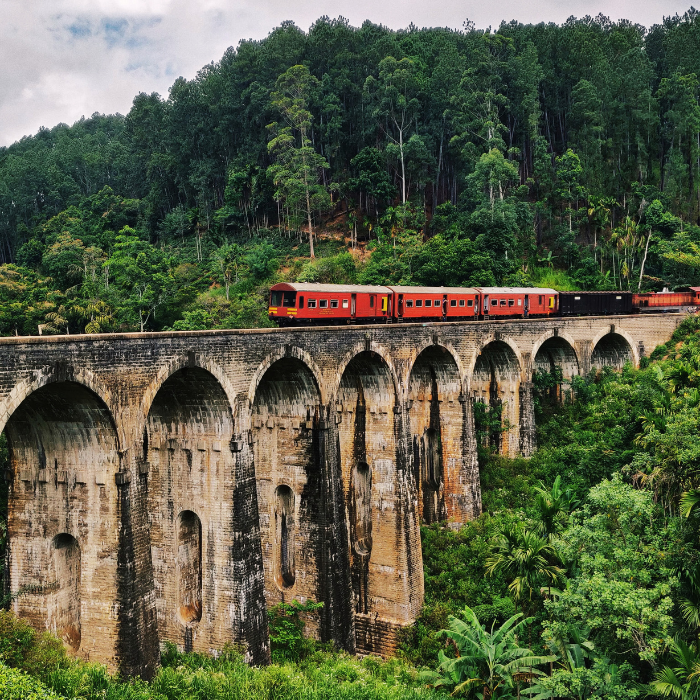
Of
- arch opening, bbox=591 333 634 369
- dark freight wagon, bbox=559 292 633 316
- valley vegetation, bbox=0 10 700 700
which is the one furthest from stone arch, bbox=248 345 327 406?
arch opening, bbox=591 333 634 369

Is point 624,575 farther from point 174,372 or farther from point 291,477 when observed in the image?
point 174,372

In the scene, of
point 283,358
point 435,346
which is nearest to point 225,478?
point 283,358

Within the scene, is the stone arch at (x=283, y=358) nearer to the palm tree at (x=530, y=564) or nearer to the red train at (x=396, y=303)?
the red train at (x=396, y=303)

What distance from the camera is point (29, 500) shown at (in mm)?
17688

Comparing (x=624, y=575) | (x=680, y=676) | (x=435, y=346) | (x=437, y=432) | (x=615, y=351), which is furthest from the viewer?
(x=615, y=351)

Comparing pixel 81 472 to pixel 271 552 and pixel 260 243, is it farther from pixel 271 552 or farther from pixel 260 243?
pixel 260 243

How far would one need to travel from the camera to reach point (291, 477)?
2542 cm

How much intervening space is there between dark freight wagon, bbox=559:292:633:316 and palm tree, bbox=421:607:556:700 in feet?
86.0

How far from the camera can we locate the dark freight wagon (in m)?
44.0

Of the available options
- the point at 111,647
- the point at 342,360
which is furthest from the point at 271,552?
the point at 111,647

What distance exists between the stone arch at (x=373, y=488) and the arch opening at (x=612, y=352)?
781 inches

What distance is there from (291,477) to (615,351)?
27.3 meters

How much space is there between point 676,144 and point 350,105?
32893 mm

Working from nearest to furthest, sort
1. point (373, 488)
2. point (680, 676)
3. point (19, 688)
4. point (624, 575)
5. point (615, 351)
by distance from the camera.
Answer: point (19, 688)
point (680, 676)
point (624, 575)
point (373, 488)
point (615, 351)
